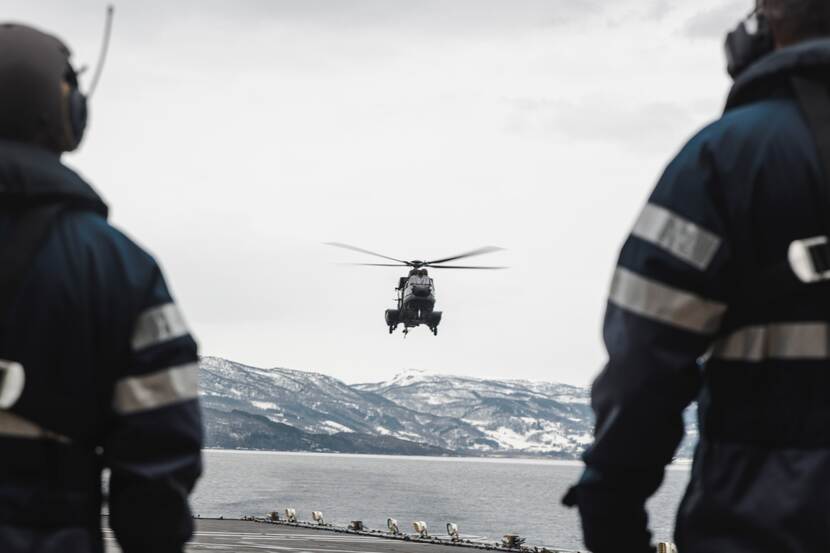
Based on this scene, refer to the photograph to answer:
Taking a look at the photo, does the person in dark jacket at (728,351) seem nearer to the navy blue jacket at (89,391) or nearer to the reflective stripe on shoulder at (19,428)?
the navy blue jacket at (89,391)

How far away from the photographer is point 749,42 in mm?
3406

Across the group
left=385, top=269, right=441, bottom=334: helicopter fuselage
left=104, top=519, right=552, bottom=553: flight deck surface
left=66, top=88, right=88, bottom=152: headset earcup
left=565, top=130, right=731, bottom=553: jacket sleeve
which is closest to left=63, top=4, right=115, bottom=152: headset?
left=66, top=88, right=88, bottom=152: headset earcup

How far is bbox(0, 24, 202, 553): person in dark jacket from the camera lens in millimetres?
3354

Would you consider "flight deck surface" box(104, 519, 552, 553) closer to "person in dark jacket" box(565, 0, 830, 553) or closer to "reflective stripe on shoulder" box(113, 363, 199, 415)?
"reflective stripe on shoulder" box(113, 363, 199, 415)

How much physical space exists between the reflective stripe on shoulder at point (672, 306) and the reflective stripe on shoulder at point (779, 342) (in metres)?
0.07

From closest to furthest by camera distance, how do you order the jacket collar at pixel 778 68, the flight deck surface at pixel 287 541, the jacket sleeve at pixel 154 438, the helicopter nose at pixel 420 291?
the jacket collar at pixel 778 68
the jacket sleeve at pixel 154 438
the flight deck surface at pixel 287 541
the helicopter nose at pixel 420 291

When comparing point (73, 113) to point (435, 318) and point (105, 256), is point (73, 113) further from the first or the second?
point (435, 318)

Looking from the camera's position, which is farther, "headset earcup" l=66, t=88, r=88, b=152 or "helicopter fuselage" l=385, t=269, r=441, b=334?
"helicopter fuselage" l=385, t=269, r=441, b=334

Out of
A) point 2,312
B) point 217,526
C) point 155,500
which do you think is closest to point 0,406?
point 2,312

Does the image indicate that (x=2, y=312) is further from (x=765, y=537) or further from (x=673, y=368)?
(x=765, y=537)

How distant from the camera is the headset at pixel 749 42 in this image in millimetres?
3404

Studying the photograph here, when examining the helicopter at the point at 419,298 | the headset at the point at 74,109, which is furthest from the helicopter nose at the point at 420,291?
the headset at the point at 74,109

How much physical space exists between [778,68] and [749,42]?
0.89 ft

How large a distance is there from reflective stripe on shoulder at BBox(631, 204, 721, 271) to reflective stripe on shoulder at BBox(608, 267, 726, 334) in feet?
0.31
